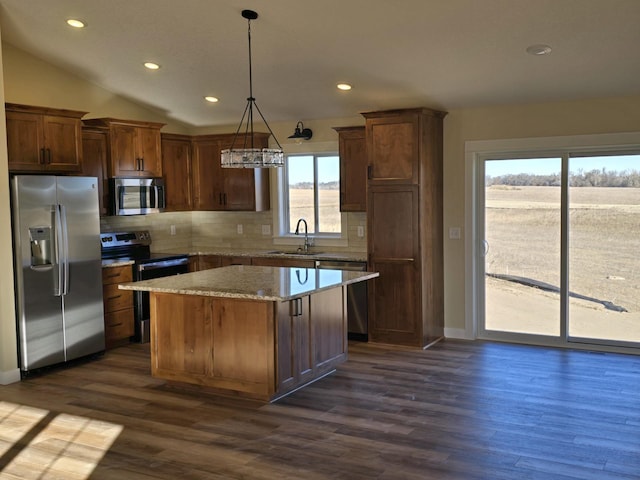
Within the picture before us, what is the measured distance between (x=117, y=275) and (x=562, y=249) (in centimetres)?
454

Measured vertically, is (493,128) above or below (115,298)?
above

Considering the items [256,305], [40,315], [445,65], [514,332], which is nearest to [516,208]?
[514,332]

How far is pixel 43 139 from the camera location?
5797 mm

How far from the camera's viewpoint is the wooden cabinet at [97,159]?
21.5 ft

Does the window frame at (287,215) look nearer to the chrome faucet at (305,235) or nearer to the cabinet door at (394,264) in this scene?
the chrome faucet at (305,235)

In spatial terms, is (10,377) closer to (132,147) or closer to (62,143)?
(62,143)

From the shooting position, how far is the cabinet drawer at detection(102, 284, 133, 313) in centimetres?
648

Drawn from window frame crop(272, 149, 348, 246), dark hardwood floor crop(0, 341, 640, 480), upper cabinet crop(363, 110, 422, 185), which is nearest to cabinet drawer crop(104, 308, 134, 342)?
dark hardwood floor crop(0, 341, 640, 480)

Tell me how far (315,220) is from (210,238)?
1.55m

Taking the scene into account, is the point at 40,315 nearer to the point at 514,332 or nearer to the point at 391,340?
the point at 391,340

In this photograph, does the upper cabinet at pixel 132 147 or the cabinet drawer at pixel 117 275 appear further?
the upper cabinet at pixel 132 147

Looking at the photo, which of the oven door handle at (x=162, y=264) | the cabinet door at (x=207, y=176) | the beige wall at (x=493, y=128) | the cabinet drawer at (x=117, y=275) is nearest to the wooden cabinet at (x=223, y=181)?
the cabinet door at (x=207, y=176)

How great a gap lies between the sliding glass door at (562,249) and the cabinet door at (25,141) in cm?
435

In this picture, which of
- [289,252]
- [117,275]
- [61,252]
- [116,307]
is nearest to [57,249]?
[61,252]
